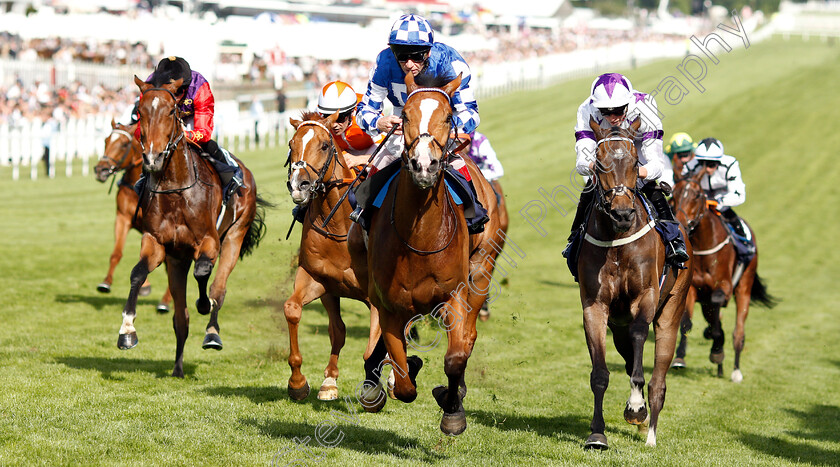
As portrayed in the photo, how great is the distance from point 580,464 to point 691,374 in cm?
565

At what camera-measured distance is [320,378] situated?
9.13 m

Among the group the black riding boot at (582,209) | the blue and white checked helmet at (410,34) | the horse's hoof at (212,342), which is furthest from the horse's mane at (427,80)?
the horse's hoof at (212,342)

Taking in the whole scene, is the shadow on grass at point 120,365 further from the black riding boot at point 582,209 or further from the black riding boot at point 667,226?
the black riding boot at point 667,226

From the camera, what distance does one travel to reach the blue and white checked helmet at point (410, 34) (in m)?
6.13

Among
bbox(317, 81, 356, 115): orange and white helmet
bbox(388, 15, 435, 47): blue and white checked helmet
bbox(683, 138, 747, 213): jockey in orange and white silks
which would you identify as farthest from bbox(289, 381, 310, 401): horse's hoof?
bbox(683, 138, 747, 213): jockey in orange and white silks

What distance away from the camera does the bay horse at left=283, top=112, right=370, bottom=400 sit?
7574 mm

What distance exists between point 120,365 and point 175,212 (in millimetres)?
1888

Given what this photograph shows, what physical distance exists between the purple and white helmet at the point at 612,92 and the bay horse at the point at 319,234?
2350 millimetres

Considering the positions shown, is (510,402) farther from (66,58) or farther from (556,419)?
(66,58)

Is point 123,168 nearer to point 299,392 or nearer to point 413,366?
point 299,392

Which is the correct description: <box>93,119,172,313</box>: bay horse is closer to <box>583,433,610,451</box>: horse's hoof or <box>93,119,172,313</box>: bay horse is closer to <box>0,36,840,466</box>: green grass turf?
<box>0,36,840,466</box>: green grass turf

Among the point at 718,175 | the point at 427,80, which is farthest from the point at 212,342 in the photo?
the point at 718,175

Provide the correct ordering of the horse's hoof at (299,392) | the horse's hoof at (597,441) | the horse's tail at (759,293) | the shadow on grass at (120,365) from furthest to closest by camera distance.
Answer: the horse's tail at (759,293)
the shadow on grass at (120,365)
the horse's hoof at (299,392)
the horse's hoof at (597,441)

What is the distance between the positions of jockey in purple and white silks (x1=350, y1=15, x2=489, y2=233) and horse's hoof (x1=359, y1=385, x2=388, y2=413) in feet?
3.98
